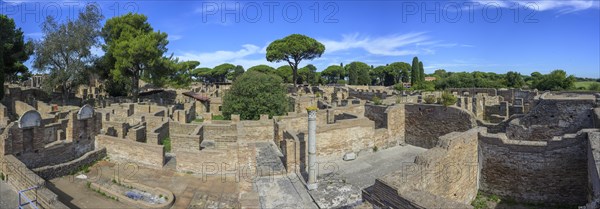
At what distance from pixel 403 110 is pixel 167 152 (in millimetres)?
11247

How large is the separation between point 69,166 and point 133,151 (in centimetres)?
220

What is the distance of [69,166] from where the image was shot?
38.4 ft

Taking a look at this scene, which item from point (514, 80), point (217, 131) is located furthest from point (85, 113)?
point (514, 80)

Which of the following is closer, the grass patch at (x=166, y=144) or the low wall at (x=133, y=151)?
the low wall at (x=133, y=151)

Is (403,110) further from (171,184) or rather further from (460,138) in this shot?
(171,184)

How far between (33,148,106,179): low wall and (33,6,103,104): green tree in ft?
54.2

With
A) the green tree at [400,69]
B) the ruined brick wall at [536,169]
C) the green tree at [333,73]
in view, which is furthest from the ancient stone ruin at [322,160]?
the green tree at [333,73]

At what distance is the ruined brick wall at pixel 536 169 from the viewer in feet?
29.6

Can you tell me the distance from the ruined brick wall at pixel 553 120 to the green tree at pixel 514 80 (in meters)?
40.8

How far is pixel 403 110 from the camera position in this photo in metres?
17.0

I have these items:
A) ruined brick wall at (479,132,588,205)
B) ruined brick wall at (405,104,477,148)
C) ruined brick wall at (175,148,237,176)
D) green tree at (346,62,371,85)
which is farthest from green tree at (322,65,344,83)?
ruined brick wall at (479,132,588,205)

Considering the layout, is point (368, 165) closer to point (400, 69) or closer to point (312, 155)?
point (312, 155)

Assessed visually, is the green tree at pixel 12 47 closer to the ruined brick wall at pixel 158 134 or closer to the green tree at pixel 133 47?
the green tree at pixel 133 47

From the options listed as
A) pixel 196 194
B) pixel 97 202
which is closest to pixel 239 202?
pixel 196 194
